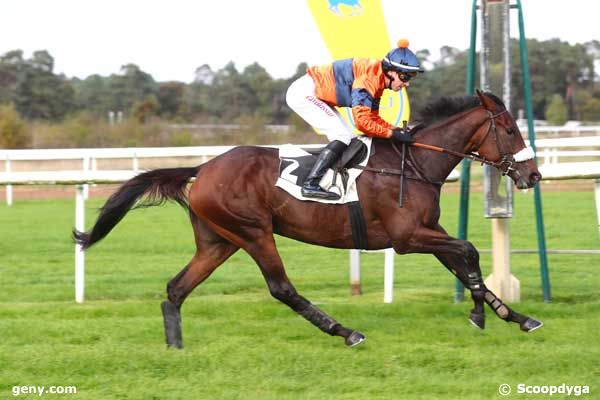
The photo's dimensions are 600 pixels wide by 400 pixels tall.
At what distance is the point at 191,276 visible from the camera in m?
6.12

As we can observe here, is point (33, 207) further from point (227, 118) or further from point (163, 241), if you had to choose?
point (227, 118)

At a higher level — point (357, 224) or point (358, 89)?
point (358, 89)

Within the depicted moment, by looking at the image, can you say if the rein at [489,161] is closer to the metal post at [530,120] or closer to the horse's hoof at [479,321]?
→ the metal post at [530,120]

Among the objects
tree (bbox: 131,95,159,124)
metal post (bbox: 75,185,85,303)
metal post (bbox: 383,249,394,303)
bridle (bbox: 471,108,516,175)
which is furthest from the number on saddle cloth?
tree (bbox: 131,95,159,124)

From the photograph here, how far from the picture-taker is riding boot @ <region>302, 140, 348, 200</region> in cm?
595

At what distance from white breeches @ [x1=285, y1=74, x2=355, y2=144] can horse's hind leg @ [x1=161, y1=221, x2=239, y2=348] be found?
3.17 ft

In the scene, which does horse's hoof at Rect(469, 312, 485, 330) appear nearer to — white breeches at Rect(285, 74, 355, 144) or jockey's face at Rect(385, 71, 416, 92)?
white breeches at Rect(285, 74, 355, 144)

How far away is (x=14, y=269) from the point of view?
31.6ft

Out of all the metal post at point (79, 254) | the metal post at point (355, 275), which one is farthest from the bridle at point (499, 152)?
the metal post at point (79, 254)

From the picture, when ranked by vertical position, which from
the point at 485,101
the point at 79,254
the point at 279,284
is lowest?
the point at 279,284

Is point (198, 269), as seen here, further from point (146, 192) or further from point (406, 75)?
point (406, 75)

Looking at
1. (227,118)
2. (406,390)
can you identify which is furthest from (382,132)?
(227,118)

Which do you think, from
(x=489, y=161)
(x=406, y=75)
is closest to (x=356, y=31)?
(x=406, y=75)

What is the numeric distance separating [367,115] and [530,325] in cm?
162
